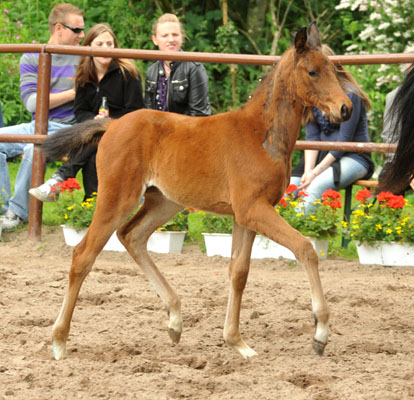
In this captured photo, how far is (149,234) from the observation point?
172 inches

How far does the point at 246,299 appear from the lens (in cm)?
514

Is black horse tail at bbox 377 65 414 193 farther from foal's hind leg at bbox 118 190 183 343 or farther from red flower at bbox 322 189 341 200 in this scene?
red flower at bbox 322 189 341 200

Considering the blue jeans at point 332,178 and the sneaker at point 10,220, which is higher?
the blue jeans at point 332,178

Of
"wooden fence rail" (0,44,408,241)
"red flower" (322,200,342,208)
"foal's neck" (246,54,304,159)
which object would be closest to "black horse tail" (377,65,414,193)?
"foal's neck" (246,54,304,159)

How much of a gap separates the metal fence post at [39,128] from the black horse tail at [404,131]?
10.6ft

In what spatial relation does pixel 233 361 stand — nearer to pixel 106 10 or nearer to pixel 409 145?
pixel 409 145

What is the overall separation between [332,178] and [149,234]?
112 inches

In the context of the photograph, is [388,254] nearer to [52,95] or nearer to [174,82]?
[174,82]

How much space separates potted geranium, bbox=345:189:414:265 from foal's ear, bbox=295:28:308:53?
2.61 m

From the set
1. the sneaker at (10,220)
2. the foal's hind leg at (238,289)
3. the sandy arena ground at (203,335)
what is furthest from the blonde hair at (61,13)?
the foal's hind leg at (238,289)

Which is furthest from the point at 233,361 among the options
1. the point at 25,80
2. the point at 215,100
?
the point at 215,100

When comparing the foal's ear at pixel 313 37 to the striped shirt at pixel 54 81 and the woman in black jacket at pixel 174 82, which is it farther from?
the striped shirt at pixel 54 81

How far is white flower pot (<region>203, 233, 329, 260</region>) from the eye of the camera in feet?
21.4

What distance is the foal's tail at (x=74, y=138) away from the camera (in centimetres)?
430
